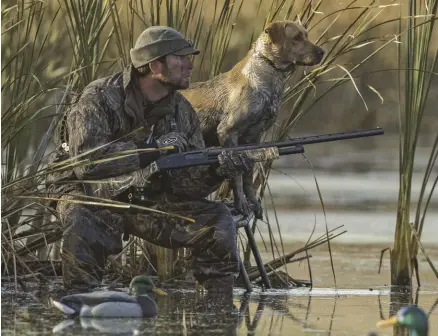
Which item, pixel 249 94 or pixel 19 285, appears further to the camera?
pixel 249 94

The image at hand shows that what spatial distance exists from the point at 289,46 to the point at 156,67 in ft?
3.99

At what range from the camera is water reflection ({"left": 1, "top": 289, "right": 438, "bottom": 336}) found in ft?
20.2

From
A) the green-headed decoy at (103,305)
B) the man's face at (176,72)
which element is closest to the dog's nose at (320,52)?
the man's face at (176,72)

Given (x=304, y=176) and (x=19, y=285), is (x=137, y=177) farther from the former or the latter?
(x=304, y=176)

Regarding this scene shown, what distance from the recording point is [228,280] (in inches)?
295

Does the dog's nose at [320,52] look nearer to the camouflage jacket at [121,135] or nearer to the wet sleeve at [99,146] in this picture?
the camouflage jacket at [121,135]

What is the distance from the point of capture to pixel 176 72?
7508mm

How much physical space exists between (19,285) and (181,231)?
2.96ft

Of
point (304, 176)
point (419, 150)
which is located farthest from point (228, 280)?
point (419, 150)

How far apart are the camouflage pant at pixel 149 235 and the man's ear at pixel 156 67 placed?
2.24 feet

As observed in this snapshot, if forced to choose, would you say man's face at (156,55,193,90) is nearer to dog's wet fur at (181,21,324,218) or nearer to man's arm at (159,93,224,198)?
man's arm at (159,93,224,198)

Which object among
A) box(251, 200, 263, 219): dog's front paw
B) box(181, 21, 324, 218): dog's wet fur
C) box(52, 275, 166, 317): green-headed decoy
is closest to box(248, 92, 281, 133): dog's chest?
box(181, 21, 324, 218): dog's wet fur

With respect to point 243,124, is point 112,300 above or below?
below

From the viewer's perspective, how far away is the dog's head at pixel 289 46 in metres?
8.47
